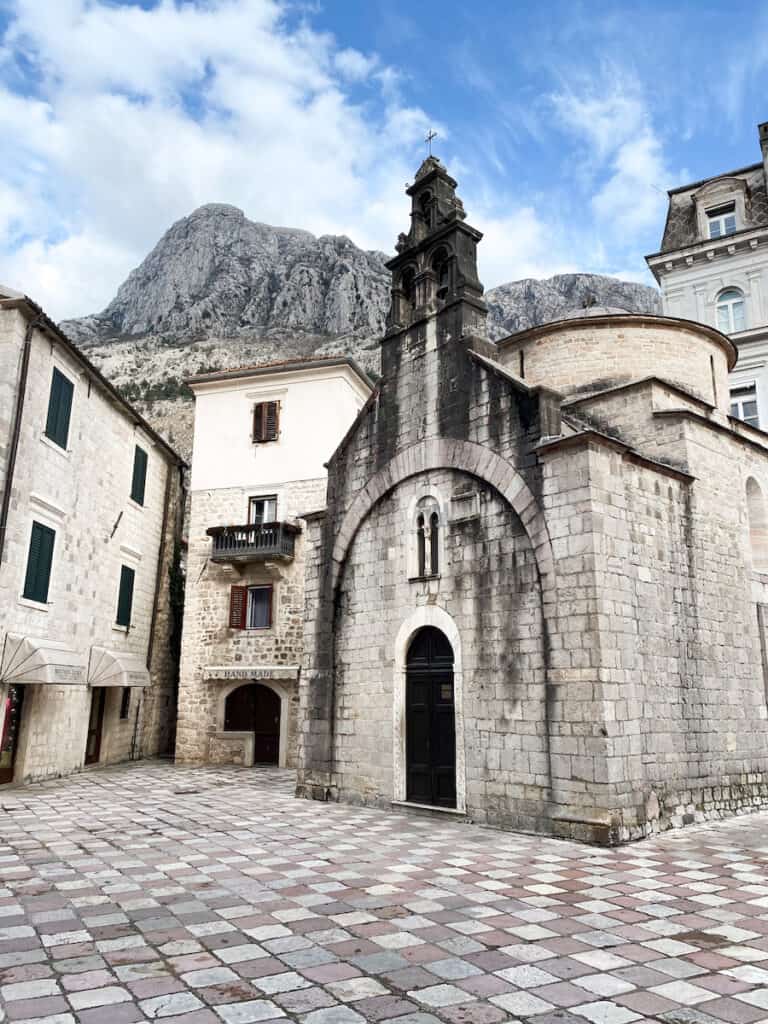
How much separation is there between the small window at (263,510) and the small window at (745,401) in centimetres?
1470

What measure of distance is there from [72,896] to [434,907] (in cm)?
332

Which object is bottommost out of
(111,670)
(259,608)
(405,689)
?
(405,689)

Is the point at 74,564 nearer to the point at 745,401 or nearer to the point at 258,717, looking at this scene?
the point at 258,717

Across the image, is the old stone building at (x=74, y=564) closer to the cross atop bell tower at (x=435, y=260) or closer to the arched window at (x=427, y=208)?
the cross atop bell tower at (x=435, y=260)

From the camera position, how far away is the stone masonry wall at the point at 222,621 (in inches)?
770

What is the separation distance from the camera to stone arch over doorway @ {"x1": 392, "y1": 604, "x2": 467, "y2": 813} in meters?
11.2

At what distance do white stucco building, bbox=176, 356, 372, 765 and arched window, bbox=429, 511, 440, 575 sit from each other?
6.92 meters

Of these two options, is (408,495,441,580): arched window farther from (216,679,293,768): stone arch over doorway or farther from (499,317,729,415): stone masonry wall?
(216,679,293,768): stone arch over doorway

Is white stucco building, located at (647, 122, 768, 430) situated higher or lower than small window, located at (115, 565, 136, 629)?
higher

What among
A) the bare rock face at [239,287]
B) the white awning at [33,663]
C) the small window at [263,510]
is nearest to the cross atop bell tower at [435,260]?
the small window at [263,510]

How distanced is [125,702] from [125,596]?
3.00 meters

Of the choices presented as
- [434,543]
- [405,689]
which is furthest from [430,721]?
[434,543]

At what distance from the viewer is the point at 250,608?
66.0ft

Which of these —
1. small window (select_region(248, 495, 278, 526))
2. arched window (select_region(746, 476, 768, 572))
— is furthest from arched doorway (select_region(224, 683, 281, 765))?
arched window (select_region(746, 476, 768, 572))
